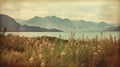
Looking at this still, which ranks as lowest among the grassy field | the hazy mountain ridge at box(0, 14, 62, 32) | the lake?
the grassy field

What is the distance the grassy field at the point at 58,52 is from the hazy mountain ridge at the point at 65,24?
92mm

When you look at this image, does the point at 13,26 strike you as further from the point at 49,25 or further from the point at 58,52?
the point at 58,52

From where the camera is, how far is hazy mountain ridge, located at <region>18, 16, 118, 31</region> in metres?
2.12

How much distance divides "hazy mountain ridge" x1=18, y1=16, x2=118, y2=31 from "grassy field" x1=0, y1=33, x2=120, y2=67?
0.09 meters

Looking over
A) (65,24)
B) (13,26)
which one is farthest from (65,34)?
(13,26)

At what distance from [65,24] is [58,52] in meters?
0.25

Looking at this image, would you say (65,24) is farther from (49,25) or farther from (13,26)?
(13,26)

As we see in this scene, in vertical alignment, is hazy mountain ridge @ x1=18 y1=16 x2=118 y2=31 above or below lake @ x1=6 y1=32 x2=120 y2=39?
above

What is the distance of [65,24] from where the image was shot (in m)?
2.13

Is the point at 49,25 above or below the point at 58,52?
above

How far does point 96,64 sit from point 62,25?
443mm

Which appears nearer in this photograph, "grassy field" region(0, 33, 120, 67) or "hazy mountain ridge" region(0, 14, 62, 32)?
"grassy field" region(0, 33, 120, 67)

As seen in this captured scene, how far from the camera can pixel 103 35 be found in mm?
2102

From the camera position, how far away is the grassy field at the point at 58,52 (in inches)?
81.7
